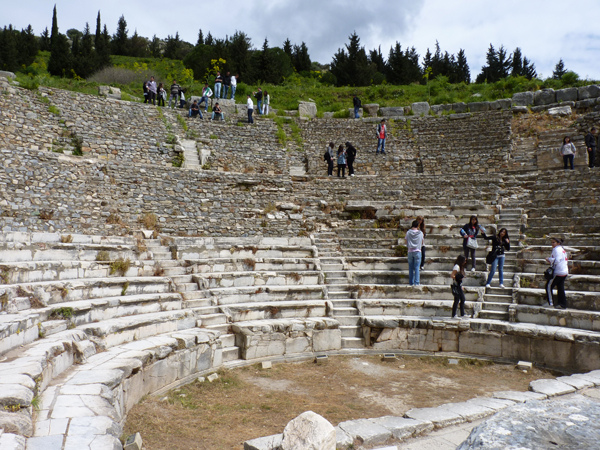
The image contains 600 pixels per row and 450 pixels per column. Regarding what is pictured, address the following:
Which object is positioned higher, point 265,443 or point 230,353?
point 265,443

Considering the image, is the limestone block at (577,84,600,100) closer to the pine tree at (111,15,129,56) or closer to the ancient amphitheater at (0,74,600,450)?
the ancient amphitheater at (0,74,600,450)

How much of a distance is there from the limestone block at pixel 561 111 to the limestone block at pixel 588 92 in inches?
46.6

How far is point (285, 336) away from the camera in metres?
7.99

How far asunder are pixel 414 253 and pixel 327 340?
285 cm

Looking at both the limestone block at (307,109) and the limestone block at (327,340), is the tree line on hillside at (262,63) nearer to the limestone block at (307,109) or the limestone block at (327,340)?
the limestone block at (307,109)

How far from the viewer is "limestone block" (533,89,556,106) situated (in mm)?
19469

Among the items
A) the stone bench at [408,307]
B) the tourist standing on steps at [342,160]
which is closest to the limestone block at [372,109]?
the tourist standing on steps at [342,160]

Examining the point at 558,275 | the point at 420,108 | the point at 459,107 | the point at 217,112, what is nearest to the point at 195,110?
the point at 217,112

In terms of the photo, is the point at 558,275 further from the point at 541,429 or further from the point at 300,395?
the point at 541,429

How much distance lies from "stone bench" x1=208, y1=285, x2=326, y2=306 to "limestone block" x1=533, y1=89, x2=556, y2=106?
52.5ft

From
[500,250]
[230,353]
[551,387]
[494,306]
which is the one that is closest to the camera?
[551,387]

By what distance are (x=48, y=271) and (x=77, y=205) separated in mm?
6431

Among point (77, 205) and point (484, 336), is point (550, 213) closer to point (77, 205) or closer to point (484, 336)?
point (484, 336)

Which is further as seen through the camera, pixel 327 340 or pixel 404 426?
pixel 327 340
